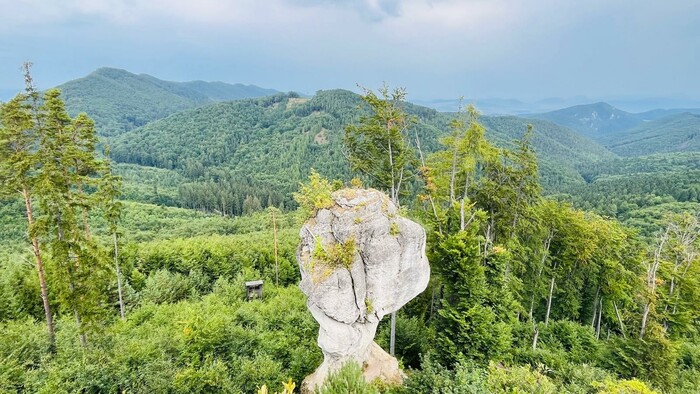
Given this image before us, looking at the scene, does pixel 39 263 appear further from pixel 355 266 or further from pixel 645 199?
pixel 645 199

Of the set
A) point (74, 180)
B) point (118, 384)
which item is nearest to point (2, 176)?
point (74, 180)

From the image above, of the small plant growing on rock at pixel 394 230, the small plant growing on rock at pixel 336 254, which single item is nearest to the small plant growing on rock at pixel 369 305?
the small plant growing on rock at pixel 336 254

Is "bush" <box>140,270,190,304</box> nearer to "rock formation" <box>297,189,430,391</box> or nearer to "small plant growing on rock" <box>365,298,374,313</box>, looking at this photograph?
"rock formation" <box>297,189,430,391</box>

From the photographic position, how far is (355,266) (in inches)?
671

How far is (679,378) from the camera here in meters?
27.4

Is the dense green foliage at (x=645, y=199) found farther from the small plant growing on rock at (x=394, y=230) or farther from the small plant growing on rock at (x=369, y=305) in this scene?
the small plant growing on rock at (x=369, y=305)

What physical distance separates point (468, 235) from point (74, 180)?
71.3ft

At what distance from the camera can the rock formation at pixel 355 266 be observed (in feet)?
55.3

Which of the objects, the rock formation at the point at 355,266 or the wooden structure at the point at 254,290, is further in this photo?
the wooden structure at the point at 254,290

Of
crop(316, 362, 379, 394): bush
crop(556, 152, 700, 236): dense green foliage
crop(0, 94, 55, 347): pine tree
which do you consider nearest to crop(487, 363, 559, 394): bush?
crop(316, 362, 379, 394): bush

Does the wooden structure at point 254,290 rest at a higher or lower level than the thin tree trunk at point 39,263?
lower

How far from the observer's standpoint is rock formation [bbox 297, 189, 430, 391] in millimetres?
16859

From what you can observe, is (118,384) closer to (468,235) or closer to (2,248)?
(468,235)

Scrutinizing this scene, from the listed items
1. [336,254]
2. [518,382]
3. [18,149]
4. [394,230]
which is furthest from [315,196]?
[18,149]
